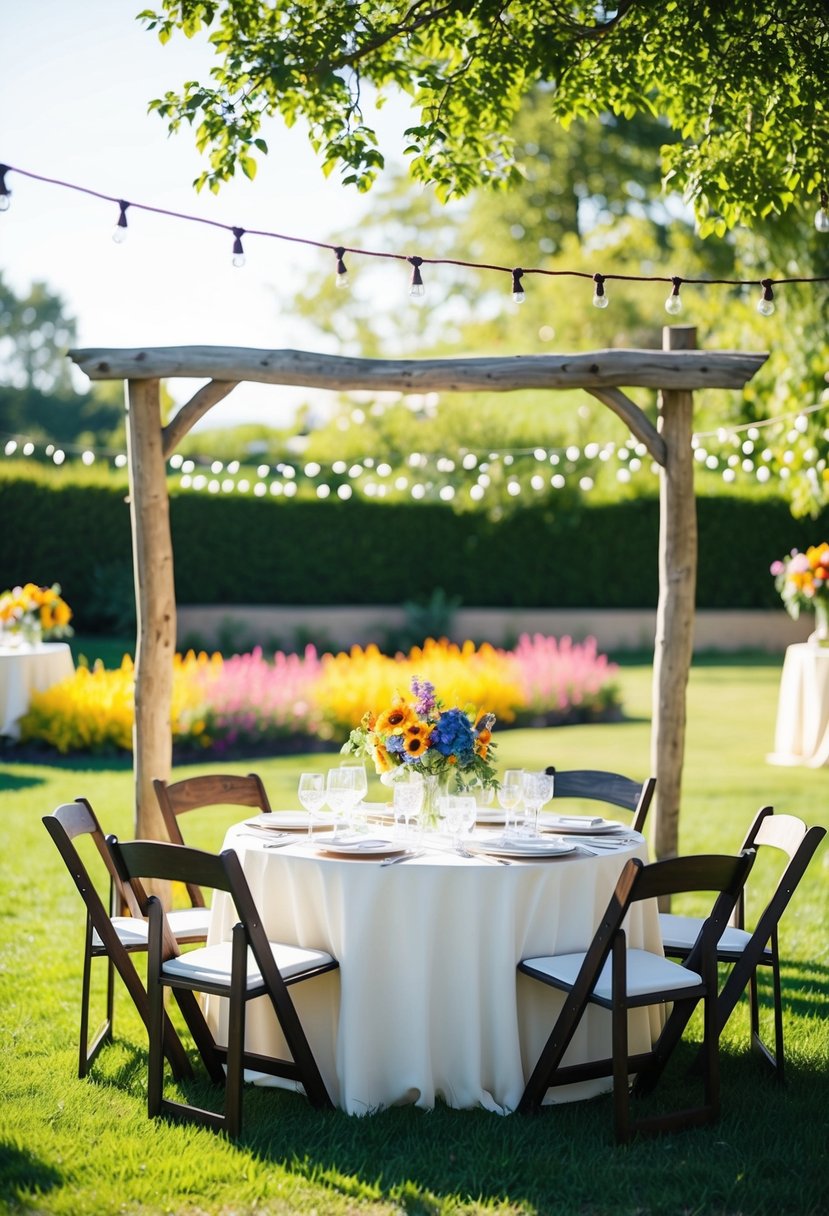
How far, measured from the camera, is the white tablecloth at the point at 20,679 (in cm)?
1188

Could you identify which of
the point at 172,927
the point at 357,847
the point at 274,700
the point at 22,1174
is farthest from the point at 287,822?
the point at 274,700

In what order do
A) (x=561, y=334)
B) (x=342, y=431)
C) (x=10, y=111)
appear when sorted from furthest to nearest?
1. (x=561, y=334)
2. (x=342, y=431)
3. (x=10, y=111)

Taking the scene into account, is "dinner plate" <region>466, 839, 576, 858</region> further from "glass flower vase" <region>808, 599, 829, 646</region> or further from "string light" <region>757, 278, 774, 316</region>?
"glass flower vase" <region>808, 599, 829, 646</region>

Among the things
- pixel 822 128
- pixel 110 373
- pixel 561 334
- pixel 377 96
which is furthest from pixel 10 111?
pixel 561 334

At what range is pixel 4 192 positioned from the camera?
16.8ft

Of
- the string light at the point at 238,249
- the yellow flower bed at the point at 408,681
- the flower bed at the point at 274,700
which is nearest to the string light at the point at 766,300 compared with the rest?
the string light at the point at 238,249

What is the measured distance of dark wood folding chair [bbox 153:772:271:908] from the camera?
16.9 feet

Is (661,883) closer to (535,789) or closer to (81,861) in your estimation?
(535,789)

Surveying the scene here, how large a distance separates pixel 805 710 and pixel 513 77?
21.8ft

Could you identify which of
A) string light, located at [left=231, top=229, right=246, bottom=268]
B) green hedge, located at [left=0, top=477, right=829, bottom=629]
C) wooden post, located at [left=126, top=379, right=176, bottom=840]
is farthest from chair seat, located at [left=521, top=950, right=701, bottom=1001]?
green hedge, located at [left=0, top=477, right=829, bottom=629]

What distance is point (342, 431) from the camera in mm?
23609

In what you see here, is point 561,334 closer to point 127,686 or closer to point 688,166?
point 127,686

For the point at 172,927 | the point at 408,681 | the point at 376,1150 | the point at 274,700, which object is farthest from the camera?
the point at 408,681

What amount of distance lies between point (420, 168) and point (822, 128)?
6.76ft
